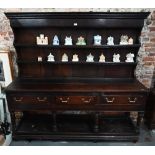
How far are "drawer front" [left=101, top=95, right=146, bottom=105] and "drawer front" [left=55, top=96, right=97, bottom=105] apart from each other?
0.15 m

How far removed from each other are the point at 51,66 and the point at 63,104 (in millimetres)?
677

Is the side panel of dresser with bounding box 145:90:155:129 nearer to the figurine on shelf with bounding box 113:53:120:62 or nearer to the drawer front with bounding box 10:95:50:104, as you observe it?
the figurine on shelf with bounding box 113:53:120:62

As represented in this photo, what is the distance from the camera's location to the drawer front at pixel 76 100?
2689 millimetres

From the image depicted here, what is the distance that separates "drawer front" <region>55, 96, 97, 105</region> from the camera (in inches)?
106

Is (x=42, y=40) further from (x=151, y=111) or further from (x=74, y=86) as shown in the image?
(x=151, y=111)

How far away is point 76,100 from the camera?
2.72 metres

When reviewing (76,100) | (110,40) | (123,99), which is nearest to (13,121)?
(76,100)

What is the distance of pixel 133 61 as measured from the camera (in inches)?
117

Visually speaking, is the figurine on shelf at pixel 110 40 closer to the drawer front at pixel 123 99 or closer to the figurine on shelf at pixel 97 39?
the figurine on shelf at pixel 97 39

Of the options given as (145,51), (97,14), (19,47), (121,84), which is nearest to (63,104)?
(121,84)

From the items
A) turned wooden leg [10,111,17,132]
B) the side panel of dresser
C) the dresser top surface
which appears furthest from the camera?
the side panel of dresser

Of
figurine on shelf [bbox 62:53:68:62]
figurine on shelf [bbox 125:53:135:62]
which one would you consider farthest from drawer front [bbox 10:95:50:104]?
figurine on shelf [bbox 125:53:135:62]

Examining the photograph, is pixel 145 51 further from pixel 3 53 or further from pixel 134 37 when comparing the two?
pixel 3 53
